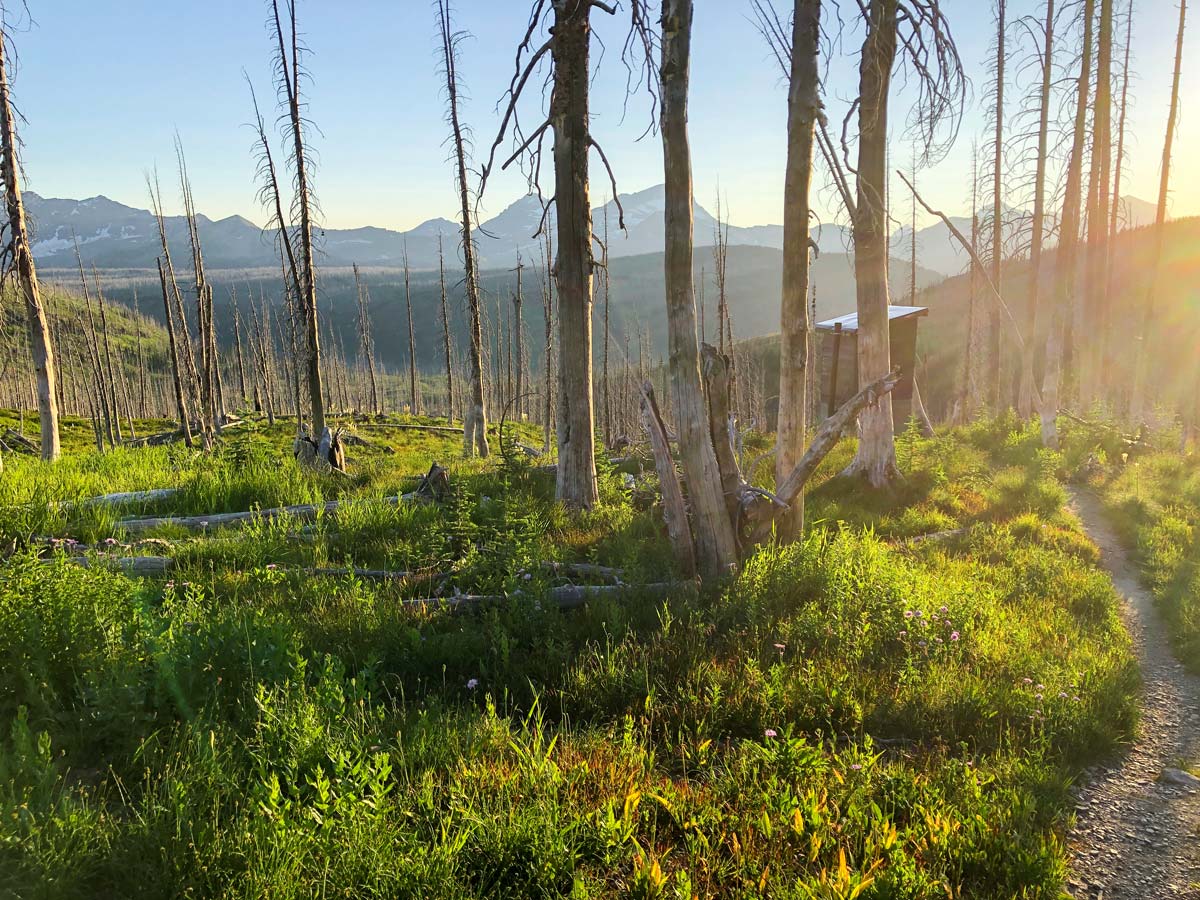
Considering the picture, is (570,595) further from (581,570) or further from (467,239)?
(467,239)

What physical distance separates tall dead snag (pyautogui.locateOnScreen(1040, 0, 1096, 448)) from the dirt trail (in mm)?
10446

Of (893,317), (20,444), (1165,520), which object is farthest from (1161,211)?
(20,444)

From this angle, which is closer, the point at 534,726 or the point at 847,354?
the point at 534,726

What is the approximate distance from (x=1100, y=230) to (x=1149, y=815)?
79.6 ft

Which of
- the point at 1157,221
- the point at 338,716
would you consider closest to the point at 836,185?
the point at 338,716

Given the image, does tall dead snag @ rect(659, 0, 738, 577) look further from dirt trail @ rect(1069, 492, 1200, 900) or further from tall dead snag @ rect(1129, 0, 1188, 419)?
tall dead snag @ rect(1129, 0, 1188, 419)

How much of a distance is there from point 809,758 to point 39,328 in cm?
1859

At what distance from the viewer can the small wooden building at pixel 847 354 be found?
1691 cm

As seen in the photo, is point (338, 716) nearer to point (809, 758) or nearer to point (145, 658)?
point (145, 658)

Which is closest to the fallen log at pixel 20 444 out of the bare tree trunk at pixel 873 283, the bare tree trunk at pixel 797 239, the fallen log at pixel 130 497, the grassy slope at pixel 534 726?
the fallen log at pixel 130 497

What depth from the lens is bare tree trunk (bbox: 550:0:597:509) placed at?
25.3 feet

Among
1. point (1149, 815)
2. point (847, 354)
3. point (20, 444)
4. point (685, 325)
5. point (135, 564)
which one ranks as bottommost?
point (20, 444)

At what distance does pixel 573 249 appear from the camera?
26.5 ft

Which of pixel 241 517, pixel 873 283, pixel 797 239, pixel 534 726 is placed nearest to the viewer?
pixel 534 726
